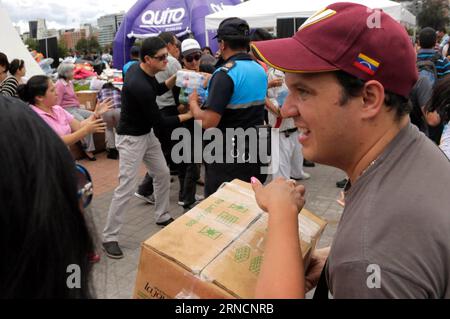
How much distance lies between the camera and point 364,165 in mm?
1177

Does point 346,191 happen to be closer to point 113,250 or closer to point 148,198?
point 113,250

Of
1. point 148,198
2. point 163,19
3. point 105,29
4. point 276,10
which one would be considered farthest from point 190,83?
point 105,29

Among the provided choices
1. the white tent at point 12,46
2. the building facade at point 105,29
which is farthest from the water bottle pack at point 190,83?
the building facade at point 105,29

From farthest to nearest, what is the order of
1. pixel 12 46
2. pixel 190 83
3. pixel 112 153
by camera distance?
1. pixel 12 46
2. pixel 112 153
3. pixel 190 83

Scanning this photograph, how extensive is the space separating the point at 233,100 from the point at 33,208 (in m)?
2.59

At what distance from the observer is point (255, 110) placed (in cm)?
344

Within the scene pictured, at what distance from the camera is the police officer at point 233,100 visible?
3.22m

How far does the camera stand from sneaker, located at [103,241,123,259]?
12.8 feet

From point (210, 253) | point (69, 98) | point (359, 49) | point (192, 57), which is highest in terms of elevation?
point (359, 49)

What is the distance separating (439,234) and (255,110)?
8.58ft

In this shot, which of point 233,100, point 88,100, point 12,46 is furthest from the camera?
point 12,46

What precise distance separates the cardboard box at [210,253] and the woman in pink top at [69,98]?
6.57 meters
